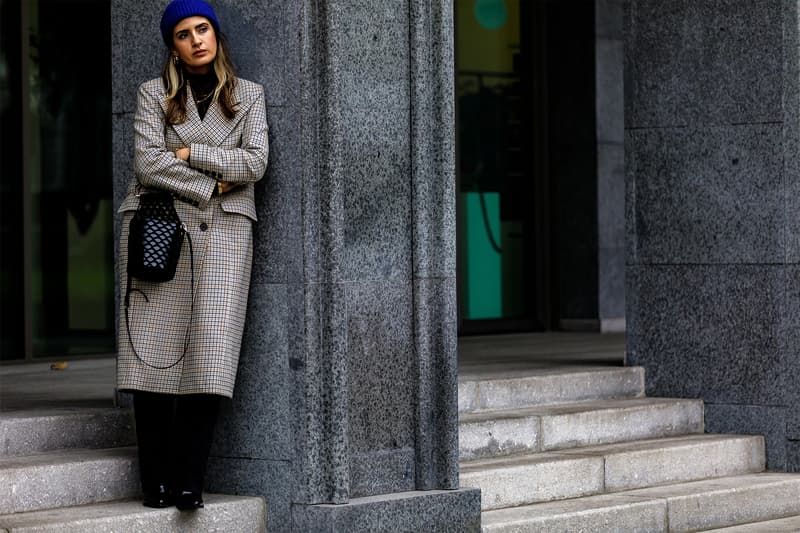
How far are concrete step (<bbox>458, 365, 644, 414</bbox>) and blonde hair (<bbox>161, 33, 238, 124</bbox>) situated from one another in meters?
2.56

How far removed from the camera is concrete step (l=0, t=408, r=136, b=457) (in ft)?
24.5

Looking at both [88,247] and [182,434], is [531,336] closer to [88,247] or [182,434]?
[88,247]

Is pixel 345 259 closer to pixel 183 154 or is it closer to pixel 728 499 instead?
pixel 183 154

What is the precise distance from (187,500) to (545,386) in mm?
3164

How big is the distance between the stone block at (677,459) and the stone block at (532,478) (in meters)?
0.18

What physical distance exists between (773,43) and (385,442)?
378 cm

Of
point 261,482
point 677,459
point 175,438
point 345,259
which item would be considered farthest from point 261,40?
point 677,459

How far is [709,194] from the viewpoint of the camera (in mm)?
10148

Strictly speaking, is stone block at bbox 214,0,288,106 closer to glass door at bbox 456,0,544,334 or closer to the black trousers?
the black trousers

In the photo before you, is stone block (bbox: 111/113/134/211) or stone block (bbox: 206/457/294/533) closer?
stone block (bbox: 206/457/294/533)

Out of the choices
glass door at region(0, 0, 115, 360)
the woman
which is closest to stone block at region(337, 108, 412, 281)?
the woman

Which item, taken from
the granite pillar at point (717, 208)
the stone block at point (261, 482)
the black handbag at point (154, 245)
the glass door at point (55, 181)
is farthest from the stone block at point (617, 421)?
the glass door at point (55, 181)

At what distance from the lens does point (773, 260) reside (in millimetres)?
9898

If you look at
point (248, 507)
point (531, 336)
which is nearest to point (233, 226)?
point (248, 507)
